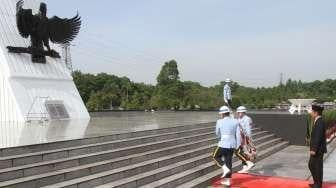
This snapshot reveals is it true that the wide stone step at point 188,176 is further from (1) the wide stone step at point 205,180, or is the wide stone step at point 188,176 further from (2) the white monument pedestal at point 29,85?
(2) the white monument pedestal at point 29,85

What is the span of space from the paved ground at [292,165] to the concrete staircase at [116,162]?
86 centimetres

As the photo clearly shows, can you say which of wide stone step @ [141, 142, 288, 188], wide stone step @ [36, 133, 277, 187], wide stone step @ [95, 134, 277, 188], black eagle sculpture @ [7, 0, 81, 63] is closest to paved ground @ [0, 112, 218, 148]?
wide stone step @ [36, 133, 277, 187]

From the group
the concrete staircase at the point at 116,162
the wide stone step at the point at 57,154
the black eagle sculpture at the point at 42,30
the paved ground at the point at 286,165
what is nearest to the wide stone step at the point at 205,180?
the concrete staircase at the point at 116,162

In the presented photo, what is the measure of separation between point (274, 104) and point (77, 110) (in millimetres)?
31188

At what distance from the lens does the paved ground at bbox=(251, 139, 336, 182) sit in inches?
400

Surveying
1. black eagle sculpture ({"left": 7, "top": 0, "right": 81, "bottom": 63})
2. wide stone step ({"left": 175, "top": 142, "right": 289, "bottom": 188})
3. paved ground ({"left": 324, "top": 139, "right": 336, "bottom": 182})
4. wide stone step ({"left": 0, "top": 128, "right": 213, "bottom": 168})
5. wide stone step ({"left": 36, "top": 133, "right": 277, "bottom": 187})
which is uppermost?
black eagle sculpture ({"left": 7, "top": 0, "right": 81, "bottom": 63})

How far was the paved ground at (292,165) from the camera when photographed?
33.3 ft

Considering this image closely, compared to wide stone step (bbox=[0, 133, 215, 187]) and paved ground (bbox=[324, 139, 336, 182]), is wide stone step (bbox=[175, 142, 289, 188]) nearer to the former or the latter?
wide stone step (bbox=[0, 133, 215, 187])

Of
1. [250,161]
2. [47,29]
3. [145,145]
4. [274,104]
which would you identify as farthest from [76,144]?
[274,104]

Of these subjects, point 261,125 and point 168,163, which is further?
point 261,125

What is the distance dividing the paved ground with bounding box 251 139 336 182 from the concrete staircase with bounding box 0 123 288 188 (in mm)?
864

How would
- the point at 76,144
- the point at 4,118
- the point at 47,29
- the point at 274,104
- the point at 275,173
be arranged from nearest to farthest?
the point at 76,144 → the point at 275,173 → the point at 4,118 → the point at 47,29 → the point at 274,104

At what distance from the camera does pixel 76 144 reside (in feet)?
26.1

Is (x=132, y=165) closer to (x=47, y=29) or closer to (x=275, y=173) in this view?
(x=275, y=173)
